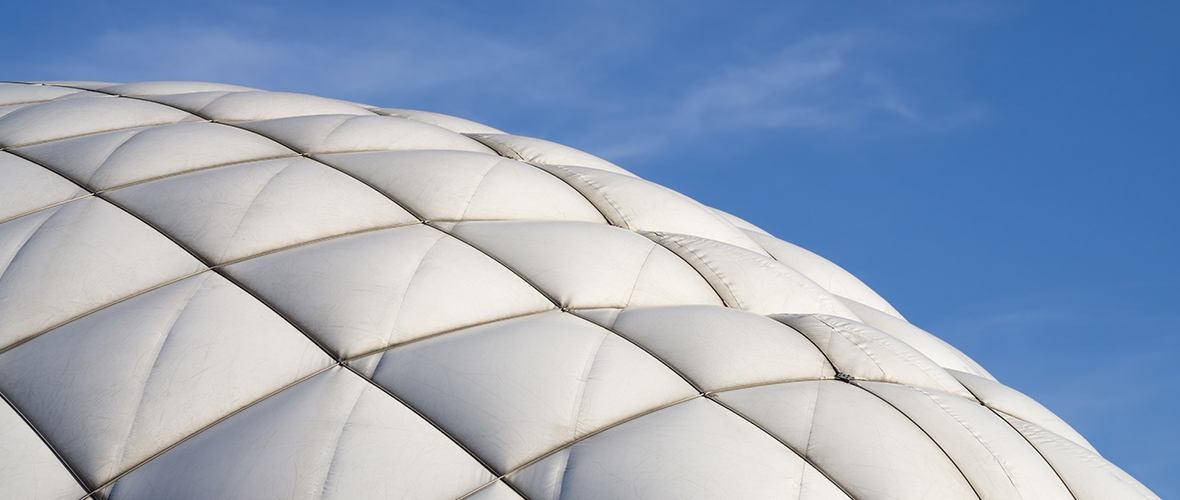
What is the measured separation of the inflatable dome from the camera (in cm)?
577

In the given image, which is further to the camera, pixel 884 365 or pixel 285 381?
pixel 884 365

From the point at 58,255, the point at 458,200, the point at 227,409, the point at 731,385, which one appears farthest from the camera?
the point at 458,200

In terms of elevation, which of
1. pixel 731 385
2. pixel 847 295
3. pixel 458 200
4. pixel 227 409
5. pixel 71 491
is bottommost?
pixel 71 491

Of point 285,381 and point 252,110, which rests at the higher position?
point 252,110

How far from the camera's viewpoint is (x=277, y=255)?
7410 mm

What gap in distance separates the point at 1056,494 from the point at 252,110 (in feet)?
32.7

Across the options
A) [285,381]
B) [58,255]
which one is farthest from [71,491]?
[58,255]

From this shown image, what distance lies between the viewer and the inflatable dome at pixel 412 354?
5.77 metres

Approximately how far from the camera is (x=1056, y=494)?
711 centimetres

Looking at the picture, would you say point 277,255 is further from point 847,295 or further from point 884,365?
point 847,295

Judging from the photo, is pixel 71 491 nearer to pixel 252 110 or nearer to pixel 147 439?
pixel 147 439

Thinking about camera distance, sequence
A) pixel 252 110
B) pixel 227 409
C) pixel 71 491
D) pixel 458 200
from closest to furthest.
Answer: pixel 71 491
pixel 227 409
pixel 458 200
pixel 252 110

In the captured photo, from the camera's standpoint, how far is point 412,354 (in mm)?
6469

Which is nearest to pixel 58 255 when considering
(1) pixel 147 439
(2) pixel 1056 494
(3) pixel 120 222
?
(3) pixel 120 222
